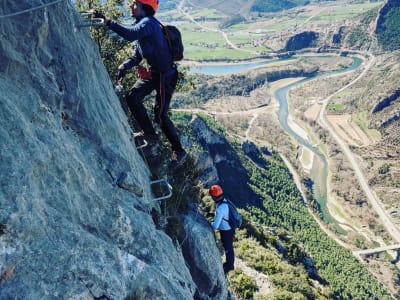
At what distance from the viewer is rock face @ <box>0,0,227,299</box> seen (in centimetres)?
438

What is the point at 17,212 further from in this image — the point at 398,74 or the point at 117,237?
the point at 398,74

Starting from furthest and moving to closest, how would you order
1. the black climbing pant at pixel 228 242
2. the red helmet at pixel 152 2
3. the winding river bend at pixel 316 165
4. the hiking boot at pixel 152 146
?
1. the winding river bend at pixel 316 165
2. the black climbing pant at pixel 228 242
3. the hiking boot at pixel 152 146
4. the red helmet at pixel 152 2

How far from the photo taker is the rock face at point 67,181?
4.38m

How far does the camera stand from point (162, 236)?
7.55 meters

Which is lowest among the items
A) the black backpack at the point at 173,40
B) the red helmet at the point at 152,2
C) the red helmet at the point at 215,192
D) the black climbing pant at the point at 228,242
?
the black climbing pant at the point at 228,242

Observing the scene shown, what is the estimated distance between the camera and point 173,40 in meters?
7.44

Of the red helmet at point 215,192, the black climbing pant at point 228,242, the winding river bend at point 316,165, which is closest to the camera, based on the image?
the red helmet at point 215,192

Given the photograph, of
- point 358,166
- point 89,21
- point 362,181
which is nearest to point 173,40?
point 89,21

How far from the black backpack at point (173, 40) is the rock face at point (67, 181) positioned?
138 centimetres

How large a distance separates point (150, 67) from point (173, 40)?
720mm

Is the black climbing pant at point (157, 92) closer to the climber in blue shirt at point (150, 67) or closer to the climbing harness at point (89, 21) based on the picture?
the climber in blue shirt at point (150, 67)

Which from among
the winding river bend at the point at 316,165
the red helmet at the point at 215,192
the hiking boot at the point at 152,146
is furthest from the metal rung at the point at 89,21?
the winding river bend at the point at 316,165

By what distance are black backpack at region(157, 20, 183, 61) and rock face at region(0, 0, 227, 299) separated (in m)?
1.38

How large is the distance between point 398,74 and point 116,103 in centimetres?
16372
